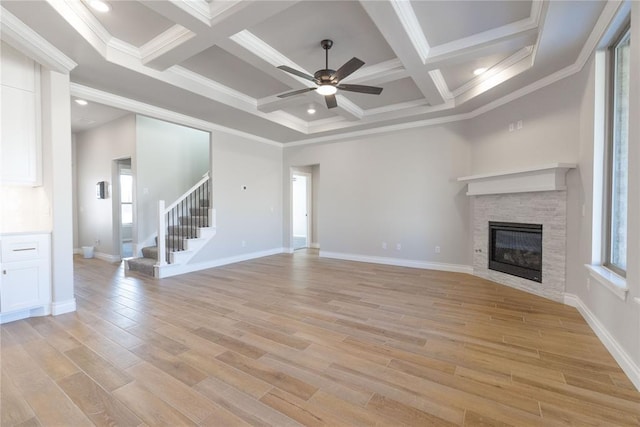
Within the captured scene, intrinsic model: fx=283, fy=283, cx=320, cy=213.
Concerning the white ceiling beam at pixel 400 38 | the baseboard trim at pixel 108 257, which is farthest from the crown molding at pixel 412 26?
the baseboard trim at pixel 108 257

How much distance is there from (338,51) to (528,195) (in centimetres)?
321

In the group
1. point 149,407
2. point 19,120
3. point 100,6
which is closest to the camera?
point 149,407

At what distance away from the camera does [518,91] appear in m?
4.03

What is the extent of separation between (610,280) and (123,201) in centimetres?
837

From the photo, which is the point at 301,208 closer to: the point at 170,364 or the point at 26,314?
the point at 26,314

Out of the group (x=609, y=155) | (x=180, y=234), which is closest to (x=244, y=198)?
(x=180, y=234)

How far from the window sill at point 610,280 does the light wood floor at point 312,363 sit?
52cm

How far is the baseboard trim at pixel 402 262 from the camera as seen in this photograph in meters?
5.10

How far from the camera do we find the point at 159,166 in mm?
6199

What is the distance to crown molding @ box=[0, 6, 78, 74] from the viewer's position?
245cm

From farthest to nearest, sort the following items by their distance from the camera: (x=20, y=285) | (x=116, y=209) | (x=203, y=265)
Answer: (x=116, y=209) → (x=203, y=265) → (x=20, y=285)

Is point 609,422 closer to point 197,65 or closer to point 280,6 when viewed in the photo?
point 280,6

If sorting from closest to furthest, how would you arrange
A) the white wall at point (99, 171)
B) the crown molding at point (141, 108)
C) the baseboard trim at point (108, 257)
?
the crown molding at point (141, 108) → the white wall at point (99, 171) → the baseboard trim at point (108, 257)

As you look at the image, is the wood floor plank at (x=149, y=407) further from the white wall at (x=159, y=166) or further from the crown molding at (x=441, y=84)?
the white wall at (x=159, y=166)
